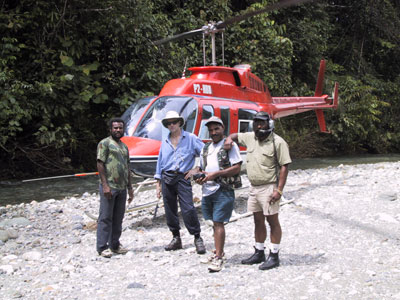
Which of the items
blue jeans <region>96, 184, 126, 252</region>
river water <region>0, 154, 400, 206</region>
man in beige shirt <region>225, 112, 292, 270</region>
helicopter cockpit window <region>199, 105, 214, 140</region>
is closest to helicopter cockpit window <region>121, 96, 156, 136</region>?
helicopter cockpit window <region>199, 105, 214, 140</region>

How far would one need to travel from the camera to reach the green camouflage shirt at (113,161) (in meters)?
5.00

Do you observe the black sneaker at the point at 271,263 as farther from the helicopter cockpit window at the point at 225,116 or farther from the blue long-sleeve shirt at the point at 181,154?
the helicopter cockpit window at the point at 225,116

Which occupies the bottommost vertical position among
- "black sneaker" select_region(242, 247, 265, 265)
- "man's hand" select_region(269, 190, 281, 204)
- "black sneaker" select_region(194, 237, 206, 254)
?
"black sneaker" select_region(194, 237, 206, 254)

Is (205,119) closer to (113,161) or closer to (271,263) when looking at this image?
(113,161)

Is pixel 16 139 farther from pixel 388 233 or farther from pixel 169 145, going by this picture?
pixel 388 233

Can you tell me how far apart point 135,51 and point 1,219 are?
696 cm

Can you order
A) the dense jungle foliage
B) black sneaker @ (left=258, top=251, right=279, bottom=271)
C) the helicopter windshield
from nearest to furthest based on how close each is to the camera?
1. black sneaker @ (left=258, top=251, right=279, bottom=271)
2. the helicopter windshield
3. the dense jungle foliage

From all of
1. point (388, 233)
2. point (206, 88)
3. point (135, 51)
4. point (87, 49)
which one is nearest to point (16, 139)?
point (87, 49)

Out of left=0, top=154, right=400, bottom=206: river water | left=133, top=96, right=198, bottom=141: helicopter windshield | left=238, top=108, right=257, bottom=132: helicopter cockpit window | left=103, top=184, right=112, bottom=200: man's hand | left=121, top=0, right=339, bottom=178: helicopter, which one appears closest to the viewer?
left=103, top=184, right=112, bottom=200: man's hand

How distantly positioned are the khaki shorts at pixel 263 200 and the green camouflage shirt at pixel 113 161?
1.66 metres

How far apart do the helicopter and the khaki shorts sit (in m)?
2.54

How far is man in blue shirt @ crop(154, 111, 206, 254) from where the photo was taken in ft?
16.9

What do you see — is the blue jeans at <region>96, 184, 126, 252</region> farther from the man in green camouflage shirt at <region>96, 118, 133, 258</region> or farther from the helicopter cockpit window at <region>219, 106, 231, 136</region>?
the helicopter cockpit window at <region>219, 106, 231, 136</region>

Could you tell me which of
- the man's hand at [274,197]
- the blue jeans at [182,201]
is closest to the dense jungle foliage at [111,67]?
the blue jeans at [182,201]
